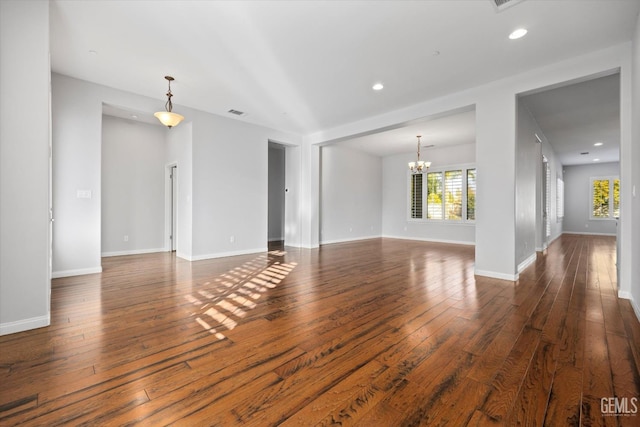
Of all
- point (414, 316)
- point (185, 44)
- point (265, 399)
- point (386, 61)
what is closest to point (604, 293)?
point (414, 316)

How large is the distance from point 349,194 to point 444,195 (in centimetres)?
299

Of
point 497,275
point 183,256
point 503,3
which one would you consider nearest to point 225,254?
point 183,256

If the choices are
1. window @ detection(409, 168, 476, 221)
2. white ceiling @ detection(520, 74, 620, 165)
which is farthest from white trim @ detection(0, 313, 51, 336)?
window @ detection(409, 168, 476, 221)

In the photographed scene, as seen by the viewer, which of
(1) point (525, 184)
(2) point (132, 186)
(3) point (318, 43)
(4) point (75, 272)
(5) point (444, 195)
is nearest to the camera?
(3) point (318, 43)

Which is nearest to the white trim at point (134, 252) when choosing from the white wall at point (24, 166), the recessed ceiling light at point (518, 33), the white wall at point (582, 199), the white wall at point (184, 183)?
the white wall at point (184, 183)

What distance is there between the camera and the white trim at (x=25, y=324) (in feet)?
7.48

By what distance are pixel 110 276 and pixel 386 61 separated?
504 cm

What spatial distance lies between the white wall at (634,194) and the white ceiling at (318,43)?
512mm

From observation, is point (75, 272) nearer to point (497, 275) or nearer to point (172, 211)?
point (172, 211)

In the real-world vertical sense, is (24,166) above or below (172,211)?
above

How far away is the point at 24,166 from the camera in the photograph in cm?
242

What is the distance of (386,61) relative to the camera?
3.66 m

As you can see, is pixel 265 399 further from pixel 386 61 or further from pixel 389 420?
pixel 386 61

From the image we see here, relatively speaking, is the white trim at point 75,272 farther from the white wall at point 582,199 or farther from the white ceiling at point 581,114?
the white wall at point 582,199
